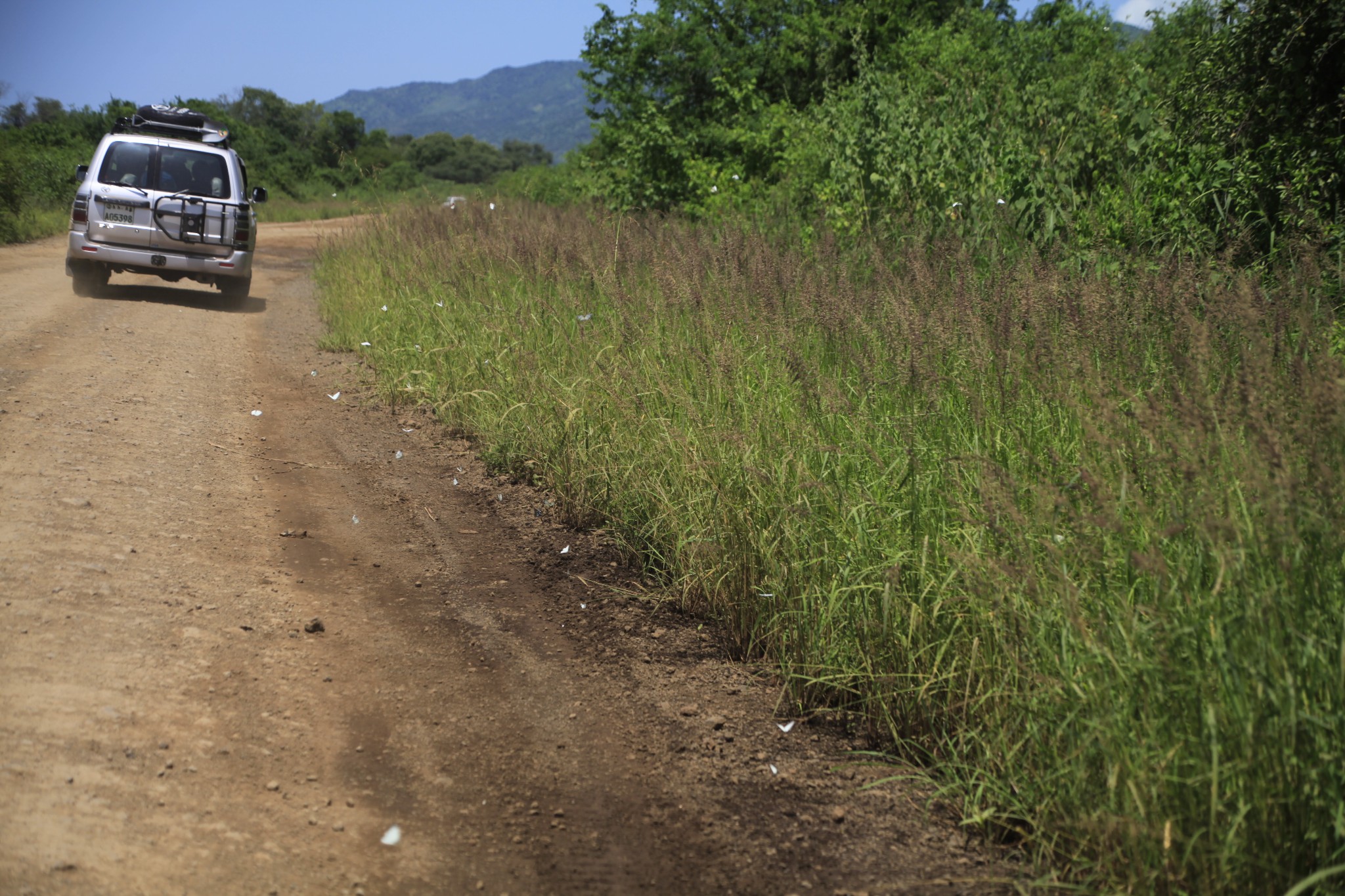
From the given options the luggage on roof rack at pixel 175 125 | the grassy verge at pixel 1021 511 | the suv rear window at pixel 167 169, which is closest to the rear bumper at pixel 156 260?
the suv rear window at pixel 167 169

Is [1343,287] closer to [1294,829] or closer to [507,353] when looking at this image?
[1294,829]

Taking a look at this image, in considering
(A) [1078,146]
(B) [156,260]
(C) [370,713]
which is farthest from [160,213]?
(C) [370,713]

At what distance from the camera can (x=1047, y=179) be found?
7246 millimetres

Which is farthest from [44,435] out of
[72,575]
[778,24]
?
[778,24]

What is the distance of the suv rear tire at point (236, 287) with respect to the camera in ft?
40.5

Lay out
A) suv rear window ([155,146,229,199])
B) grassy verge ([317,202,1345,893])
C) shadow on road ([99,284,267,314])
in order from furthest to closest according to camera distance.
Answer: shadow on road ([99,284,267,314]) → suv rear window ([155,146,229,199]) → grassy verge ([317,202,1345,893])

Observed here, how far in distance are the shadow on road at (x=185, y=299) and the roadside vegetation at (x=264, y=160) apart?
2.14 meters

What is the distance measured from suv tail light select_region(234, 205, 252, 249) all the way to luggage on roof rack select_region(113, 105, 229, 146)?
109 cm

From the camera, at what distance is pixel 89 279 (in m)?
11.9

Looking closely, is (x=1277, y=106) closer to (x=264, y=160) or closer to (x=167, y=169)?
(x=167, y=169)

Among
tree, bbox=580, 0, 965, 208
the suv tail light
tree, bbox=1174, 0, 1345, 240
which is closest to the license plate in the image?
the suv tail light

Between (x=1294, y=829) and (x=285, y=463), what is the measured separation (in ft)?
16.8

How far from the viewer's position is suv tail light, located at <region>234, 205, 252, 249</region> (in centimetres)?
1208

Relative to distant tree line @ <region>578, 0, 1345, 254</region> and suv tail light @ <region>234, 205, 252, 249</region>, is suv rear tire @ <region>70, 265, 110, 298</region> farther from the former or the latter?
distant tree line @ <region>578, 0, 1345, 254</region>
